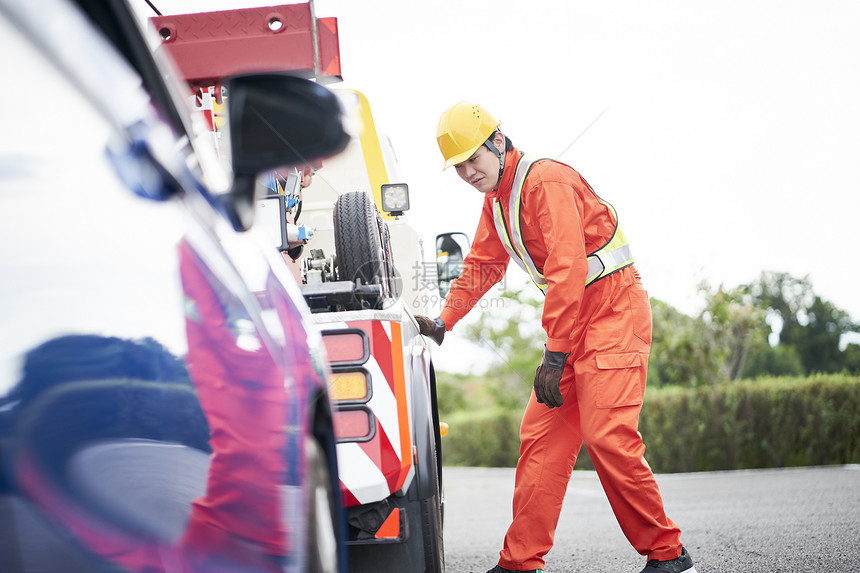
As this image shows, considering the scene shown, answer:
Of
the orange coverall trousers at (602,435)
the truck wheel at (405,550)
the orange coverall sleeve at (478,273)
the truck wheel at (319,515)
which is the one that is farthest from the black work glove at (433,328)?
the truck wheel at (319,515)

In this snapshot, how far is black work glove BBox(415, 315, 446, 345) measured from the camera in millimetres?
4516

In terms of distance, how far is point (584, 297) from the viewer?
153 inches

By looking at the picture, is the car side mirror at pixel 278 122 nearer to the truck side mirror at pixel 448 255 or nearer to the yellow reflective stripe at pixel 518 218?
the yellow reflective stripe at pixel 518 218

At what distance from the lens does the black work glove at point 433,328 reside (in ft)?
14.8

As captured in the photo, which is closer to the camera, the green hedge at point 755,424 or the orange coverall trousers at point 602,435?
the orange coverall trousers at point 602,435

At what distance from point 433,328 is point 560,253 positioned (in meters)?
1.10

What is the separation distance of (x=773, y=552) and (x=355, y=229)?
9.79 ft

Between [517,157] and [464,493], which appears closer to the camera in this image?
[517,157]

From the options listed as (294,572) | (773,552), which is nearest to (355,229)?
(294,572)

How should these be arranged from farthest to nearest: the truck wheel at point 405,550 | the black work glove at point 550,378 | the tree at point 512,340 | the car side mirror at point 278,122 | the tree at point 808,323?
the tree at point 808,323 → the tree at point 512,340 → the black work glove at point 550,378 → the truck wheel at point 405,550 → the car side mirror at point 278,122

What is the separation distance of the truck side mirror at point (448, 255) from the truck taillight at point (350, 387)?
2.70 m

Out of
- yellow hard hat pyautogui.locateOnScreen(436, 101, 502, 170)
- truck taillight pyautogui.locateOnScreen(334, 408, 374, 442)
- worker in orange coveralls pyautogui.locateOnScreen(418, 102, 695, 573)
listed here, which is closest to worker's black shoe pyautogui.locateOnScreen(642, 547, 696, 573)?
worker in orange coveralls pyautogui.locateOnScreen(418, 102, 695, 573)

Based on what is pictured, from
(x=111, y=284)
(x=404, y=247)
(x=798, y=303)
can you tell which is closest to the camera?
(x=111, y=284)

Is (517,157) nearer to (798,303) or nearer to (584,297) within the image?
(584,297)
